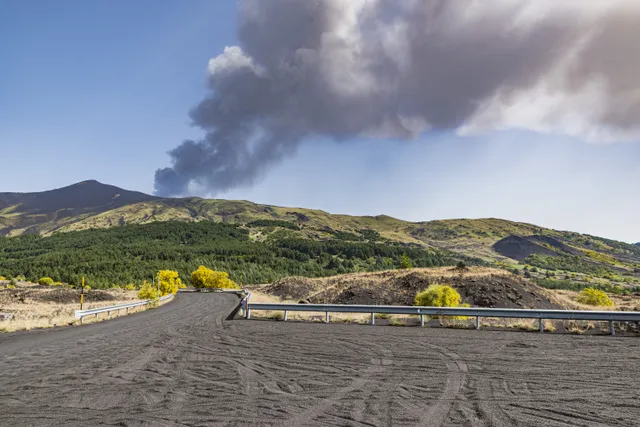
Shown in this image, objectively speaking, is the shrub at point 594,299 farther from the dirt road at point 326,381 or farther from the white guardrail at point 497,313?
the dirt road at point 326,381

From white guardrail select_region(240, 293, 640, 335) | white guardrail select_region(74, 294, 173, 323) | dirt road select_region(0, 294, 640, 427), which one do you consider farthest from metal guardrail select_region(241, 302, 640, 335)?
white guardrail select_region(74, 294, 173, 323)

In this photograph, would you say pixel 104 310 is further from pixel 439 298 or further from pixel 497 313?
pixel 497 313

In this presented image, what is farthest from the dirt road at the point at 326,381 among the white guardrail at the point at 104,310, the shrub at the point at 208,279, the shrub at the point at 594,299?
the shrub at the point at 208,279

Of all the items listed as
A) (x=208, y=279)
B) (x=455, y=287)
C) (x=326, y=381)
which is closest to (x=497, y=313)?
(x=326, y=381)

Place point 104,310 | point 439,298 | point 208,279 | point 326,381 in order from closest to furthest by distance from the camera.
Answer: point 326,381
point 104,310
point 439,298
point 208,279

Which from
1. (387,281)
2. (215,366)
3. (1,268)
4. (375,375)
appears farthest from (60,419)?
(1,268)

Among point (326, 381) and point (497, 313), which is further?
point (497, 313)

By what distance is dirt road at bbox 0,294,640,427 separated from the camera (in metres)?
7.20

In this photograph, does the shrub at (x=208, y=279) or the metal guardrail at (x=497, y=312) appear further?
the shrub at (x=208, y=279)

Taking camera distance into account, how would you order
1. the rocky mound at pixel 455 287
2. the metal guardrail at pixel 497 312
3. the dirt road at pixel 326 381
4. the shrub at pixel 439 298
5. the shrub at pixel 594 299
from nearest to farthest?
the dirt road at pixel 326 381, the metal guardrail at pixel 497 312, the shrub at pixel 439 298, the rocky mound at pixel 455 287, the shrub at pixel 594 299

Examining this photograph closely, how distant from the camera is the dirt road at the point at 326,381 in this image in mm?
7199

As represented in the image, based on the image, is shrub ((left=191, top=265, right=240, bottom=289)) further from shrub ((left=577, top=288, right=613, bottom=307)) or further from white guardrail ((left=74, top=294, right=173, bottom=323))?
shrub ((left=577, top=288, right=613, bottom=307))

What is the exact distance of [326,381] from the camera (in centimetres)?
967

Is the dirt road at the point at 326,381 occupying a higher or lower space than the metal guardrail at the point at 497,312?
lower
